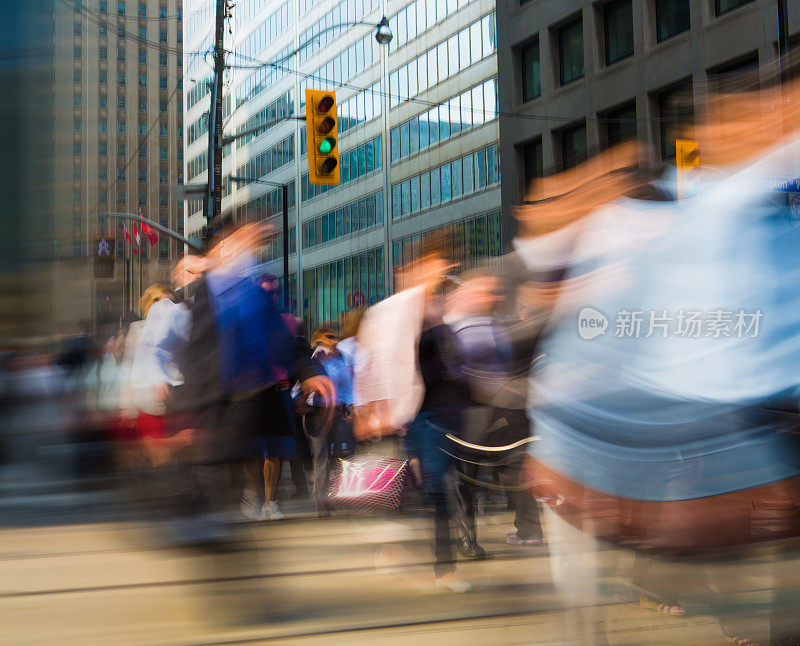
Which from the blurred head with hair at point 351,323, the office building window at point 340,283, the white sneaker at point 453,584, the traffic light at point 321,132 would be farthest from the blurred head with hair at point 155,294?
the office building window at point 340,283

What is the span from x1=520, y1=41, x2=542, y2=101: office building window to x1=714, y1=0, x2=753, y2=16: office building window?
843cm

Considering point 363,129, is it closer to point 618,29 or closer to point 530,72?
point 530,72

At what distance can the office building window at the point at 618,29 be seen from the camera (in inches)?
1265

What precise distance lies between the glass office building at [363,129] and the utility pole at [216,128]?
38.8ft

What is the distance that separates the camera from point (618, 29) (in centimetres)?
3256

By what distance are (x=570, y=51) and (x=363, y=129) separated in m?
22.5

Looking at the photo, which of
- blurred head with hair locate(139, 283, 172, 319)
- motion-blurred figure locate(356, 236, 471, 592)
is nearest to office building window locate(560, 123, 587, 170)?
blurred head with hair locate(139, 283, 172, 319)

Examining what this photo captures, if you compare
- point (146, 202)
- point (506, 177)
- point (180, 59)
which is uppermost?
point (180, 59)

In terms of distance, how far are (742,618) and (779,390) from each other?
1740mm

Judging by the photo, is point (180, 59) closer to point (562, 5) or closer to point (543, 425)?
point (562, 5)

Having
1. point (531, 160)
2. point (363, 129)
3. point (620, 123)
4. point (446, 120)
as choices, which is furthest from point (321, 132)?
point (363, 129)

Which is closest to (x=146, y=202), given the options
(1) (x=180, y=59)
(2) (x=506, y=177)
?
(1) (x=180, y=59)

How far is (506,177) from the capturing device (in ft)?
125

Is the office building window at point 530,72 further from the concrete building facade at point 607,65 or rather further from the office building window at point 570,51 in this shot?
the office building window at point 570,51
